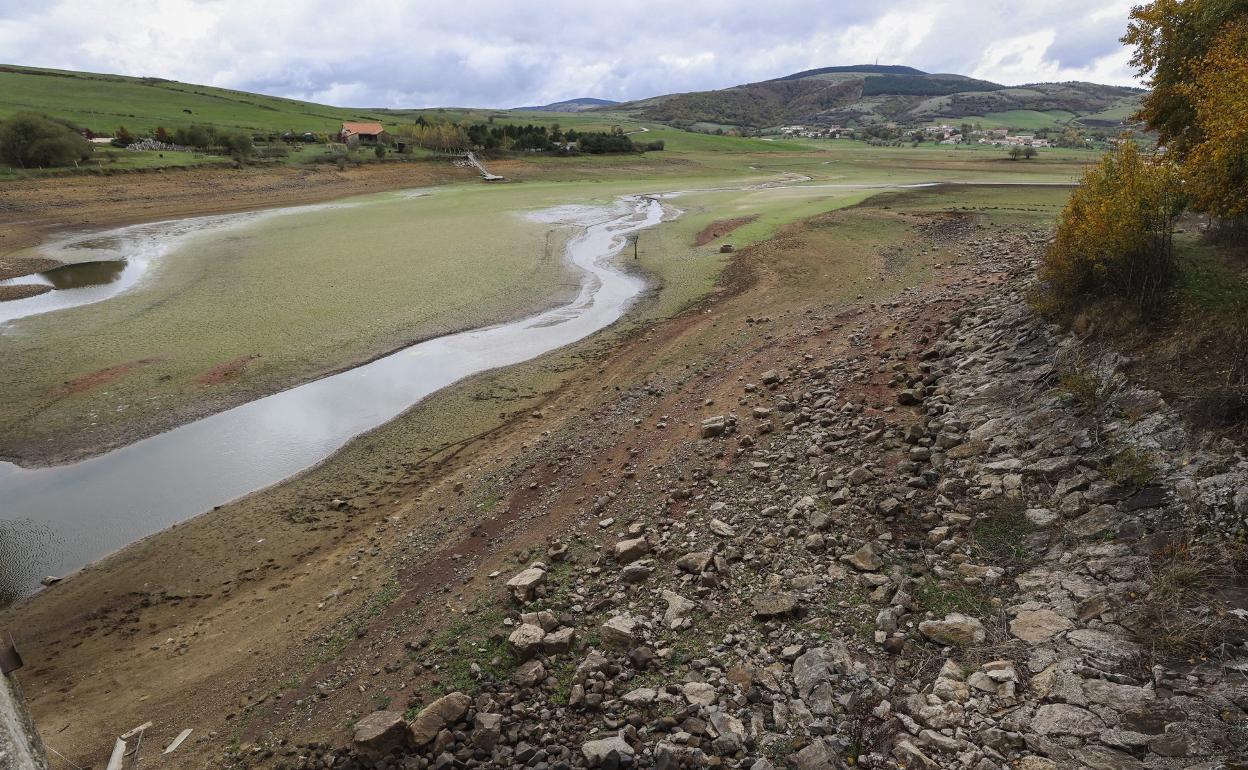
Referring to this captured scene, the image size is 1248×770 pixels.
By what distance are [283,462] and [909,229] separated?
98.8 ft

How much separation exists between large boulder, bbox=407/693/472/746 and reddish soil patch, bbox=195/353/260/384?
16018mm

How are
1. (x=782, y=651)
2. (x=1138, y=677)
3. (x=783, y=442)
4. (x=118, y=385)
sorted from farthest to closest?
(x=118, y=385)
(x=783, y=442)
(x=782, y=651)
(x=1138, y=677)

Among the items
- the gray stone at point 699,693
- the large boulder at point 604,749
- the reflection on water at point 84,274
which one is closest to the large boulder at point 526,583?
the large boulder at point 604,749

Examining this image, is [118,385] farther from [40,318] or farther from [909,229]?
[909,229]

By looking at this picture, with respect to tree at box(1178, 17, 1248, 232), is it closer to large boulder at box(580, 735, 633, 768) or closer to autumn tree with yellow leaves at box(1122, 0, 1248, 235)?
autumn tree with yellow leaves at box(1122, 0, 1248, 235)

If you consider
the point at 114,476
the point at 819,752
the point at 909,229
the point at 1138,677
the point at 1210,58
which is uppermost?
the point at 1210,58

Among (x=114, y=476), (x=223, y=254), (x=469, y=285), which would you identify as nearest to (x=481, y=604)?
(x=114, y=476)

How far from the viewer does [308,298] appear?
27.1 metres

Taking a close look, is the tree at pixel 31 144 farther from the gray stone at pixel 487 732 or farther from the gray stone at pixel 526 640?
the gray stone at pixel 487 732

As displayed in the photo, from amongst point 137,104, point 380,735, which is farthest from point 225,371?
point 137,104

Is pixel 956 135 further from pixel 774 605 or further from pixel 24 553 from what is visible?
pixel 24 553

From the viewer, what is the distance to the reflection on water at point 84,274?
103ft

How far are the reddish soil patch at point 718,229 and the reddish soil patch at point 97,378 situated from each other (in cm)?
2657

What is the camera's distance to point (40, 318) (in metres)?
25.0
